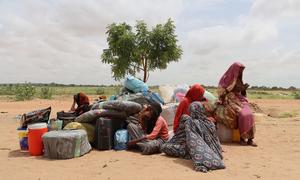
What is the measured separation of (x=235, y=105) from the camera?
351 inches

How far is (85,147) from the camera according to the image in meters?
7.33

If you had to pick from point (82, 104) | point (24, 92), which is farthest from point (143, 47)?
point (24, 92)

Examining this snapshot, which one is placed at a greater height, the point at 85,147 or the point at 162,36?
the point at 162,36

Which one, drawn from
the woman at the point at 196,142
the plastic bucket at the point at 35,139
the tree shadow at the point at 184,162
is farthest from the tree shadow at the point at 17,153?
the tree shadow at the point at 184,162

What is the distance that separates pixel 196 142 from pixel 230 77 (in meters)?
2.98

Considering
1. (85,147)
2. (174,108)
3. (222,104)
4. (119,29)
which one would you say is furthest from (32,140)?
(119,29)

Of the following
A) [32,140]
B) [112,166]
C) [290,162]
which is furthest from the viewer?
[32,140]

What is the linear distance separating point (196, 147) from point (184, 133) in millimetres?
568

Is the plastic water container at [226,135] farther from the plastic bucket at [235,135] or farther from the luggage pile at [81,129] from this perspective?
the luggage pile at [81,129]

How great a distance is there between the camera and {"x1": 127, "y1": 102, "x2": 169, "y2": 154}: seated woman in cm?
754

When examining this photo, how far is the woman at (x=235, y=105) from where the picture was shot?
8.59 metres

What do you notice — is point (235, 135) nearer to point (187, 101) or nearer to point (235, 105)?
point (235, 105)

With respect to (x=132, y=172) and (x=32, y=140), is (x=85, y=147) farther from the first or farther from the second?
(x=132, y=172)

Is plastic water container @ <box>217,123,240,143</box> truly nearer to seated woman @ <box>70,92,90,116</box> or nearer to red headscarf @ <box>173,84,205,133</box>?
red headscarf @ <box>173,84,205,133</box>
